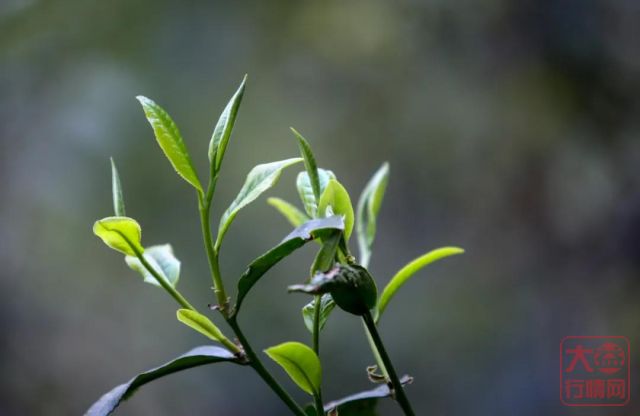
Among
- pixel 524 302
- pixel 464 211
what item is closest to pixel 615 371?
pixel 524 302

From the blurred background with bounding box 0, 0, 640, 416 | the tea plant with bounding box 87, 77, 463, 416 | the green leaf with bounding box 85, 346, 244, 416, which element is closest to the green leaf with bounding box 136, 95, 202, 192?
the tea plant with bounding box 87, 77, 463, 416

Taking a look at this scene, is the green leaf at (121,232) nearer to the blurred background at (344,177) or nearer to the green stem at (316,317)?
the green stem at (316,317)

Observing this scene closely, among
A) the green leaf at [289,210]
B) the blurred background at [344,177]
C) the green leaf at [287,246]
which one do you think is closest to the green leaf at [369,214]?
the green leaf at [289,210]

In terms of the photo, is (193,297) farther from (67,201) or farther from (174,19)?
(174,19)

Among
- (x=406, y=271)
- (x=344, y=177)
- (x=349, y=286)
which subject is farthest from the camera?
(x=344, y=177)

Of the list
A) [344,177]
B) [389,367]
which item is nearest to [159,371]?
[389,367]

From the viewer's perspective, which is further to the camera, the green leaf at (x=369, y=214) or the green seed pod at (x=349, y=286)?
the green leaf at (x=369, y=214)

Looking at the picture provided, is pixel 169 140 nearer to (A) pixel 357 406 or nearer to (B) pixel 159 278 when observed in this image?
(B) pixel 159 278

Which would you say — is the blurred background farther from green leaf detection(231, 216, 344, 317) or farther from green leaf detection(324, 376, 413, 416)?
green leaf detection(231, 216, 344, 317)
